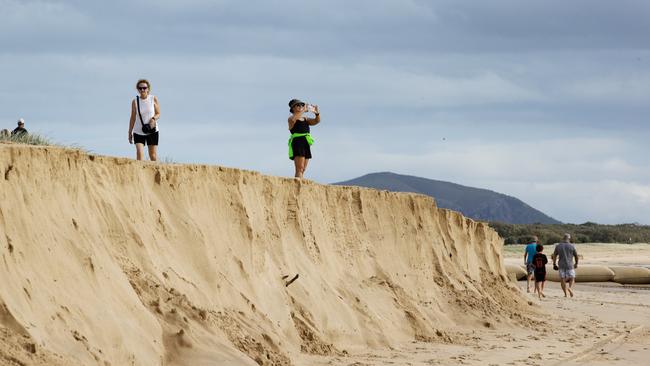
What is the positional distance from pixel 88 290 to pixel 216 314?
2.02m

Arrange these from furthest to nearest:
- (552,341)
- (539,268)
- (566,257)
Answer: (566,257) → (539,268) → (552,341)

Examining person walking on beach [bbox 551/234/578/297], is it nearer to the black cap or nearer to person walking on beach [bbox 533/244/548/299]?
person walking on beach [bbox 533/244/548/299]

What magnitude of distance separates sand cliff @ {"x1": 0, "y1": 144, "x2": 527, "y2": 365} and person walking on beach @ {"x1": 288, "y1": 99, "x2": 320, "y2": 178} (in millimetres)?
378

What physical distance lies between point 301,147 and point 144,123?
2744 mm

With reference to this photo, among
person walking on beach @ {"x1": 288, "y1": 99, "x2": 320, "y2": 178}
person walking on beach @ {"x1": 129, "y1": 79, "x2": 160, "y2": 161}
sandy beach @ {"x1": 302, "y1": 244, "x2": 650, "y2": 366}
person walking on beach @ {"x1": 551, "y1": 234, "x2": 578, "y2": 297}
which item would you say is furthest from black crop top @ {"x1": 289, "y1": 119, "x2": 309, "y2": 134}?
person walking on beach @ {"x1": 551, "y1": 234, "x2": 578, "y2": 297}

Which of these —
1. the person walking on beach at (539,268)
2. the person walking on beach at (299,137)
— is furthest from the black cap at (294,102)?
the person walking on beach at (539,268)

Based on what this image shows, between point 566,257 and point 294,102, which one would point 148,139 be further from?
point 566,257

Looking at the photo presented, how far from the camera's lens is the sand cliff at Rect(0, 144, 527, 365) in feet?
32.8

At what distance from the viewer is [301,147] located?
638 inches

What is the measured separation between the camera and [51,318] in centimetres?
971

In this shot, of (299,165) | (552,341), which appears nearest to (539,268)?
(552,341)

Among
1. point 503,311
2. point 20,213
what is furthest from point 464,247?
point 20,213

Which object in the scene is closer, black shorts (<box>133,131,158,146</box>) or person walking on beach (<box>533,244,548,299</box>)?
black shorts (<box>133,131,158,146</box>)

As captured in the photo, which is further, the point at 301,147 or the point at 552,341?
the point at 552,341
